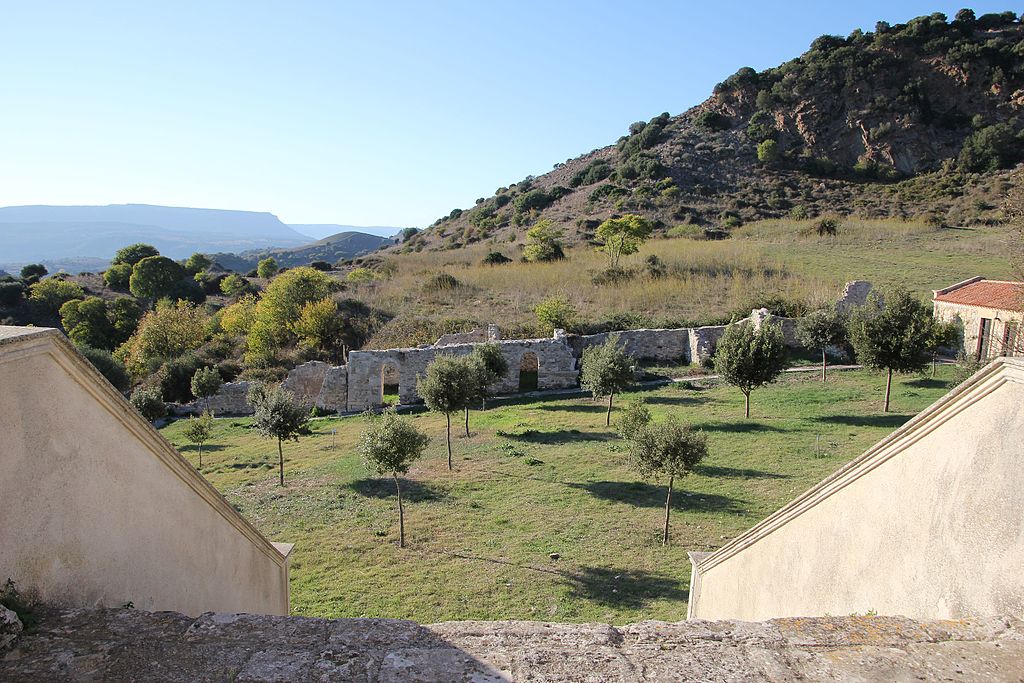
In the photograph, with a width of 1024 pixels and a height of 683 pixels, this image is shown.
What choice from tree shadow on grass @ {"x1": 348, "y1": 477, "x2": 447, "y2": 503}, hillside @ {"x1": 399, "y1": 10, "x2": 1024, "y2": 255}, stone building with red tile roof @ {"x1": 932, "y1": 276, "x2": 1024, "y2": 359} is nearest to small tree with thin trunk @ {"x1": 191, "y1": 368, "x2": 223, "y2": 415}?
tree shadow on grass @ {"x1": 348, "y1": 477, "x2": 447, "y2": 503}

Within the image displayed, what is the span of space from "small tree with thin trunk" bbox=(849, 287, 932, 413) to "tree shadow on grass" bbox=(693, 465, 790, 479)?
5.99 metres

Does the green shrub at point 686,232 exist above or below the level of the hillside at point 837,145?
below

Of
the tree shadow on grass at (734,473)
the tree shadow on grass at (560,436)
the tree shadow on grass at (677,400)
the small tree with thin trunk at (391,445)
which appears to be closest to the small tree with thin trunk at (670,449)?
the tree shadow on grass at (734,473)

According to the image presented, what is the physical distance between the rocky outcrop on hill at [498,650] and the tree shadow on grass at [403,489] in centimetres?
984

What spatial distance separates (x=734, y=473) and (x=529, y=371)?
12719mm

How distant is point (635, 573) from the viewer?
30.7 feet

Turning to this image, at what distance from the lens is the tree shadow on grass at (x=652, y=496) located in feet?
37.7

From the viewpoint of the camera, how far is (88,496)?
326 centimetres

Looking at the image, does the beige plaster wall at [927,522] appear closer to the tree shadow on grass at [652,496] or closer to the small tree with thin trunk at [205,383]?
the tree shadow on grass at [652,496]

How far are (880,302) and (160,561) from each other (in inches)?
859

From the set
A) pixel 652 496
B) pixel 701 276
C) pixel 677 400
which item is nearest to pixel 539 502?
pixel 652 496

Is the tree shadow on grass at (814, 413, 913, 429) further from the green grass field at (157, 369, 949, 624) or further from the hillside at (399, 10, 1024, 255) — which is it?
the hillside at (399, 10, 1024, 255)

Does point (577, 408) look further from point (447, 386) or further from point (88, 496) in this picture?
point (88, 496)

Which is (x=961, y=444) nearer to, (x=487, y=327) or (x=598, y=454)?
(x=598, y=454)
